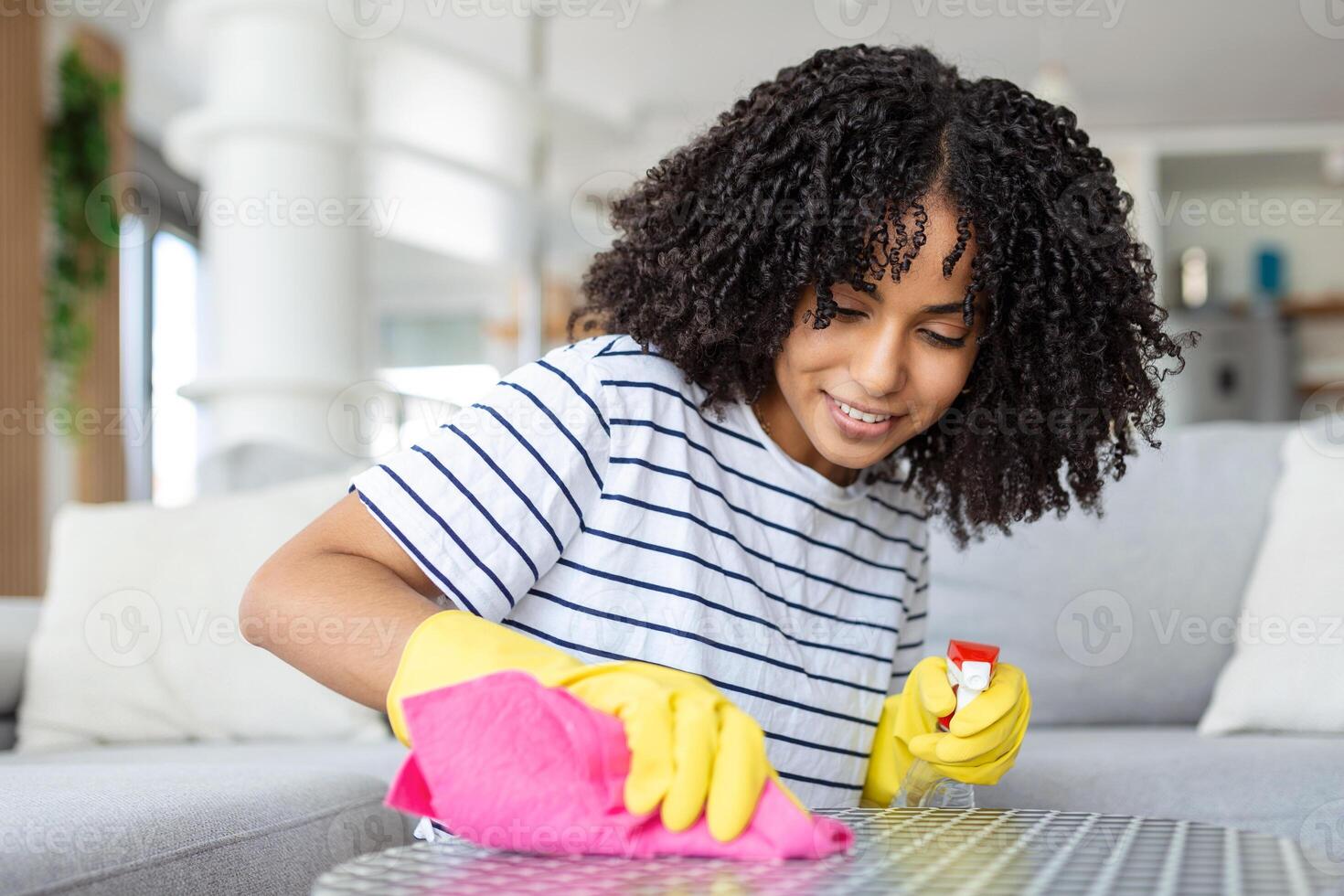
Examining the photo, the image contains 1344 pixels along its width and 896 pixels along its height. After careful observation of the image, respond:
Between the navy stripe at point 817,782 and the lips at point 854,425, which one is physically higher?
the lips at point 854,425

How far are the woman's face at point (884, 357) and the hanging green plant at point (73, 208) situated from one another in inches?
152

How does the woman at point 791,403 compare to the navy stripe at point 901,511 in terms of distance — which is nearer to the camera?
the woman at point 791,403

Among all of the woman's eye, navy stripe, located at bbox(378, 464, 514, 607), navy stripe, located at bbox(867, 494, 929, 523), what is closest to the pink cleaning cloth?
navy stripe, located at bbox(378, 464, 514, 607)

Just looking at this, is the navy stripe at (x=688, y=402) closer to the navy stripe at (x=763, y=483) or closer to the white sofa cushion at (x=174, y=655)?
the navy stripe at (x=763, y=483)

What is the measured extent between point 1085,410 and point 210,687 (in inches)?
47.7

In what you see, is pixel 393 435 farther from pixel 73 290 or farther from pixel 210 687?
pixel 73 290

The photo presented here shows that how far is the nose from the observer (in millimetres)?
916

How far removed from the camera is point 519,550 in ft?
2.82

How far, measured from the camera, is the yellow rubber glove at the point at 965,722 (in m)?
0.95

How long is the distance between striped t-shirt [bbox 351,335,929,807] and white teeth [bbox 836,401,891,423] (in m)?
0.11

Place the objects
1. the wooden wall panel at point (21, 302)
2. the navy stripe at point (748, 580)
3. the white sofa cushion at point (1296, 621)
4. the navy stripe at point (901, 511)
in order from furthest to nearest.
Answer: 1. the wooden wall panel at point (21, 302)
2. the white sofa cushion at point (1296, 621)
3. the navy stripe at point (901, 511)
4. the navy stripe at point (748, 580)

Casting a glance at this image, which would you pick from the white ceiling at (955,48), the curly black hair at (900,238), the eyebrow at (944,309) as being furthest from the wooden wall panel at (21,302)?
the eyebrow at (944,309)

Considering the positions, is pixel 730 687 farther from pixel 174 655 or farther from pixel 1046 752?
pixel 174 655

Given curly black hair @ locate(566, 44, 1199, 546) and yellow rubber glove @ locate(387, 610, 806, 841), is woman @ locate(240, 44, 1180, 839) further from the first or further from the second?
yellow rubber glove @ locate(387, 610, 806, 841)
